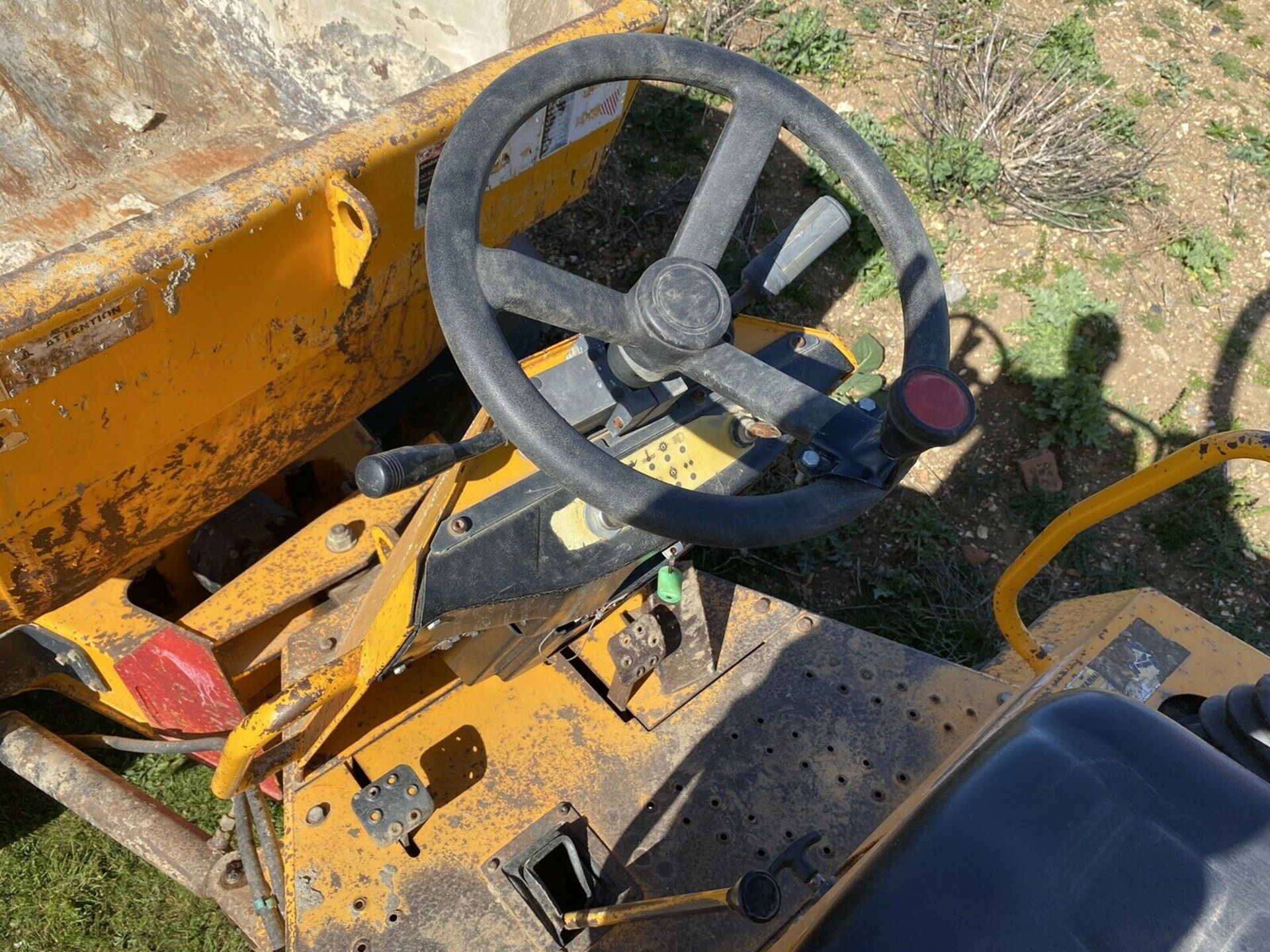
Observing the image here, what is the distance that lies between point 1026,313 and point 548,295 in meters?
3.03

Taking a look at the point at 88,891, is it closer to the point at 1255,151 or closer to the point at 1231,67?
the point at 1255,151

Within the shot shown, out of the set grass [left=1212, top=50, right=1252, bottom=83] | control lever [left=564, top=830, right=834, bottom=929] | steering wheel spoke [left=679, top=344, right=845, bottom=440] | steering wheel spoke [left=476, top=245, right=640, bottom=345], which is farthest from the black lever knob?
grass [left=1212, top=50, right=1252, bottom=83]

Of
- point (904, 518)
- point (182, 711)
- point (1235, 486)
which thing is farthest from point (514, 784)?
point (1235, 486)

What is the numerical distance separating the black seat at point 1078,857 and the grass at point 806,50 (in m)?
3.71

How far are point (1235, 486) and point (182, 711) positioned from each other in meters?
3.68

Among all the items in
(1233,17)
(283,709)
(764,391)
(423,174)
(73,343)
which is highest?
(423,174)

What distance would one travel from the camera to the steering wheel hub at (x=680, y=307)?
4.52ft

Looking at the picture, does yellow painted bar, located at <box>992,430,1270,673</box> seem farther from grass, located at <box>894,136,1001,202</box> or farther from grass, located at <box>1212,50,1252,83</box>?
grass, located at <box>1212,50,1252,83</box>

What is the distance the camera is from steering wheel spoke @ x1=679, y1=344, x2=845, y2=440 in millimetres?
1389

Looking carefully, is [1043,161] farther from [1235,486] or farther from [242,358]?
[242,358]

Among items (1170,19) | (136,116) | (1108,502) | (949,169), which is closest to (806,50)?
(949,169)

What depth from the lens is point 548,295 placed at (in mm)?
1358

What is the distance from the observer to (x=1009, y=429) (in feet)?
12.0

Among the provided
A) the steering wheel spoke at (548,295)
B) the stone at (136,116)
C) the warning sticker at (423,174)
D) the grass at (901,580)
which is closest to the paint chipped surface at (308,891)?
the steering wheel spoke at (548,295)
